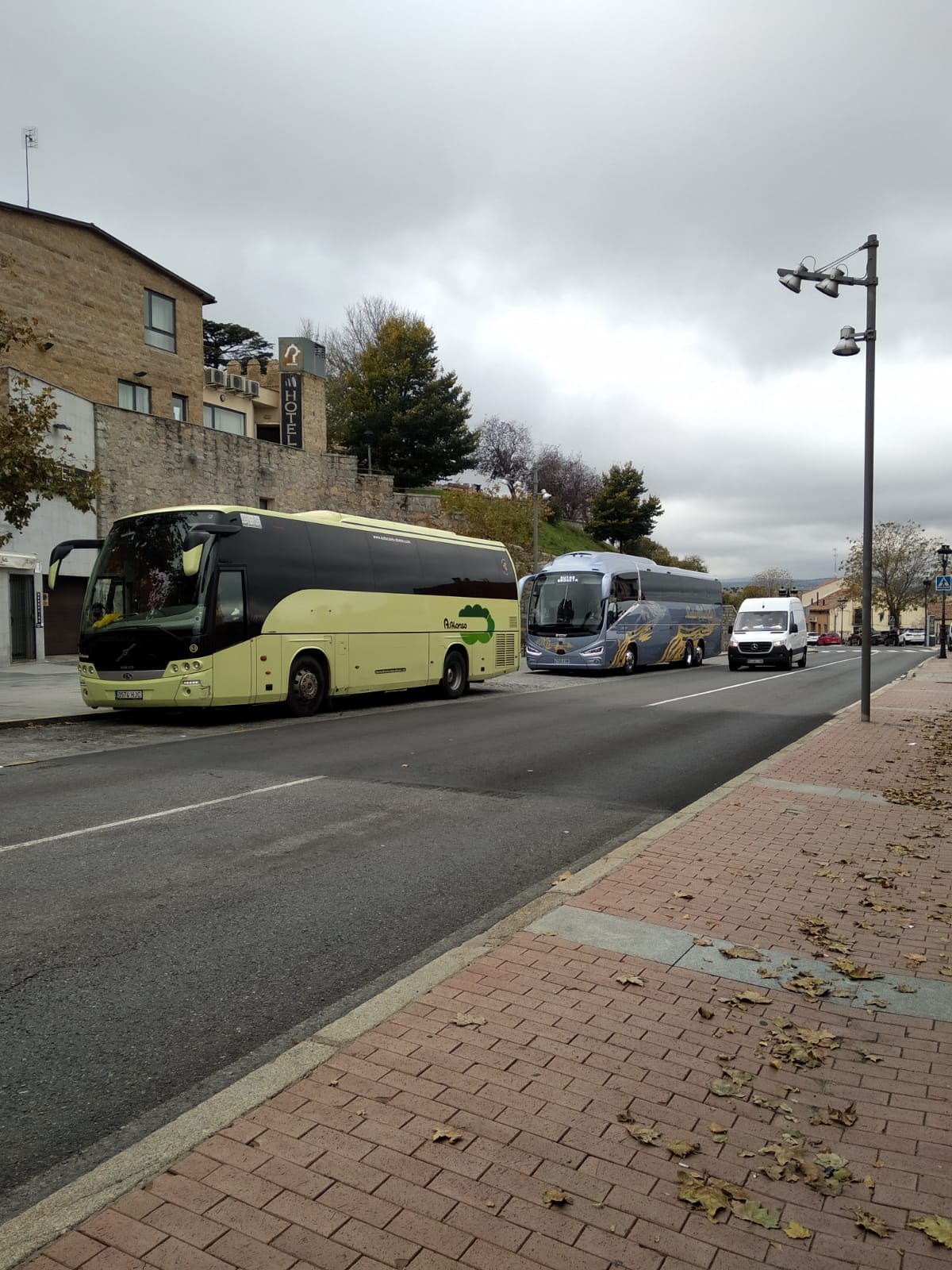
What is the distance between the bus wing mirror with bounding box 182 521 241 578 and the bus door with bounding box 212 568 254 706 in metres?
0.57

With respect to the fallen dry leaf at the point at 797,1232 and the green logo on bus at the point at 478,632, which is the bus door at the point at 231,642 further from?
the fallen dry leaf at the point at 797,1232

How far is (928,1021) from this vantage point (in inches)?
159

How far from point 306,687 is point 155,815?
27.8 ft

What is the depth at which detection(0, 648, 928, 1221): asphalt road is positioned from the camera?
3.67 metres

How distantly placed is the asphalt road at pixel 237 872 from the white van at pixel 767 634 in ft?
65.4

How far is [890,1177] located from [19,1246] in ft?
8.08

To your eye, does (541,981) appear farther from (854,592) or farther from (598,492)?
(854,592)

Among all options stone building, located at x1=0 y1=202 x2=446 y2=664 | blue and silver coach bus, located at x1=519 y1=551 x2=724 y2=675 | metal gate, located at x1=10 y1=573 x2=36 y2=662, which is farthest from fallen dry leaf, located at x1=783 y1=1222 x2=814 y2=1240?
metal gate, located at x1=10 y1=573 x2=36 y2=662

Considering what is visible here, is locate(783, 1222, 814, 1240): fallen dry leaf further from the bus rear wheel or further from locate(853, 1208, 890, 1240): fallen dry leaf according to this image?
the bus rear wheel

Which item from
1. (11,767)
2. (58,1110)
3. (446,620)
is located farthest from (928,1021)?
(446,620)

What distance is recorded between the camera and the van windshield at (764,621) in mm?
34625

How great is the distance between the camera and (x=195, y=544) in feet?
46.6

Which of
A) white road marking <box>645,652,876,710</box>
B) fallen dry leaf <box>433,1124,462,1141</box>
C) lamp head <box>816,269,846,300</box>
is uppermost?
lamp head <box>816,269,846,300</box>

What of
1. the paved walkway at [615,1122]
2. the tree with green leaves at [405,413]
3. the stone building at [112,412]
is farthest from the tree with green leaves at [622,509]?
the paved walkway at [615,1122]
